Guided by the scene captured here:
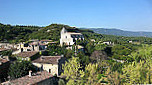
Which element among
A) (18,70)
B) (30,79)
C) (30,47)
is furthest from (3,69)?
(30,47)

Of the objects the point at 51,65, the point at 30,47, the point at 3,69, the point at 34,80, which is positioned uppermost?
the point at 30,47

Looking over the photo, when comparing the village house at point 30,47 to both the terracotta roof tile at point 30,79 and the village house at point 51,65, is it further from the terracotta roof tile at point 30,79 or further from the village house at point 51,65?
the terracotta roof tile at point 30,79

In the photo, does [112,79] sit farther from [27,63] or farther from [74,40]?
[74,40]

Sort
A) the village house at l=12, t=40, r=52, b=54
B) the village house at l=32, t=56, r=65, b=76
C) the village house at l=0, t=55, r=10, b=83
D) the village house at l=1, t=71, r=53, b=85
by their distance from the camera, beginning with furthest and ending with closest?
the village house at l=12, t=40, r=52, b=54, the village house at l=32, t=56, r=65, b=76, the village house at l=0, t=55, r=10, b=83, the village house at l=1, t=71, r=53, b=85

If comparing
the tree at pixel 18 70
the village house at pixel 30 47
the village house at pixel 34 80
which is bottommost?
the village house at pixel 34 80

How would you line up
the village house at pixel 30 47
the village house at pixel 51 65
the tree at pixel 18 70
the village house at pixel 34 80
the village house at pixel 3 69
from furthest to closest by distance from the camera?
1. the village house at pixel 30 47
2. the village house at pixel 51 65
3. the village house at pixel 3 69
4. the tree at pixel 18 70
5. the village house at pixel 34 80

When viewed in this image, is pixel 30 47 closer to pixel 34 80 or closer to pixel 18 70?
pixel 18 70

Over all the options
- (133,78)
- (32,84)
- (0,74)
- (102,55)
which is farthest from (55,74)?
(102,55)

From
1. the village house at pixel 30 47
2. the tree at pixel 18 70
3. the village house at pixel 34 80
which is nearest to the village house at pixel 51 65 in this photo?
the tree at pixel 18 70

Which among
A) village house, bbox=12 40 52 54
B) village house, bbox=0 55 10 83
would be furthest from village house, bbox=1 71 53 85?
village house, bbox=12 40 52 54

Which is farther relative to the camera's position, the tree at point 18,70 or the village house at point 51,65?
the village house at point 51,65

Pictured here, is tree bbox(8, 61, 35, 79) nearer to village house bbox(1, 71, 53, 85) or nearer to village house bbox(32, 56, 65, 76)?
village house bbox(1, 71, 53, 85)

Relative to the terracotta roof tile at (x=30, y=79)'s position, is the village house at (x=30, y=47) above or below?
above


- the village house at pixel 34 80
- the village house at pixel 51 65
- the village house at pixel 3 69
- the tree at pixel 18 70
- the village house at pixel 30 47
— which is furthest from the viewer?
the village house at pixel 30 47
